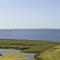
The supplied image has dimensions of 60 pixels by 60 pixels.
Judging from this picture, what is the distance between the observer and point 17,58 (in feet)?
107

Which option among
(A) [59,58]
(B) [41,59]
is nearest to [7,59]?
(B) [41,59]

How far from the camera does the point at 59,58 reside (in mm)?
25609

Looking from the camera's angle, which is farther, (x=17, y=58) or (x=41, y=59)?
(x=17, y=58)

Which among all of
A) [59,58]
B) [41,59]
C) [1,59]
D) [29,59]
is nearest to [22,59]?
→ [29,59]

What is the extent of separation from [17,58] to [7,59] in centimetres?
204

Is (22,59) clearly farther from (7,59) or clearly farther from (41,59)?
(41,59)

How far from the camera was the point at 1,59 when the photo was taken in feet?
101

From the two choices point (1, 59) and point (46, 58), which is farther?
point (1, 59)

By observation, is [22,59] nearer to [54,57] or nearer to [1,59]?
[1,59]

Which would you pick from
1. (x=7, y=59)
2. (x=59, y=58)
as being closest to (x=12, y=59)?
(x=7, y=59)

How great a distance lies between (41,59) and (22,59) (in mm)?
5135

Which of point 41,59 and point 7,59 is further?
point 7,59

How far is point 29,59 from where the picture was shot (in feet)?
103

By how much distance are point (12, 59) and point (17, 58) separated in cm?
141
